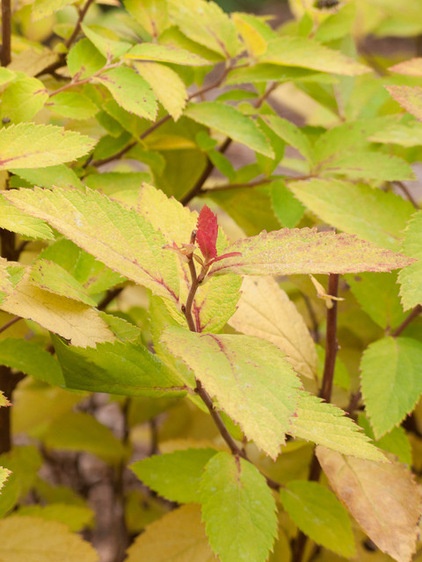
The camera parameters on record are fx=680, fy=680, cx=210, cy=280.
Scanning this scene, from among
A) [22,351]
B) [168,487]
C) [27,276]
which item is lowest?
[168,487]

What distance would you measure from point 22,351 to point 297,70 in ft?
1.39

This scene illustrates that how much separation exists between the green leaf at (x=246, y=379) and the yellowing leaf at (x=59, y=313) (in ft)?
0.24

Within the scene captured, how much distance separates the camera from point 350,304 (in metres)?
0.83

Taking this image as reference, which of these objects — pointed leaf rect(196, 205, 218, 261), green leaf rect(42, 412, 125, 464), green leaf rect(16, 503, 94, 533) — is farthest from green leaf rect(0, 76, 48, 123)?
green leaf rect(42, 412, 125, 464)

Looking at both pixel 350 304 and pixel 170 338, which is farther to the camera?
pixel 350 304

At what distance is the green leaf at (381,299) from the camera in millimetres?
680

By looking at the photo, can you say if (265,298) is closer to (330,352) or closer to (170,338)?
(330,352)

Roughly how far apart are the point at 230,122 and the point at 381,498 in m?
0.38

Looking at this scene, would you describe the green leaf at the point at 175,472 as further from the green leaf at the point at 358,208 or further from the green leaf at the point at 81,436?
the green leaf at the point at 81,436

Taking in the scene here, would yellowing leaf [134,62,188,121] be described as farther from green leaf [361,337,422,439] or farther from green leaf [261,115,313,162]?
green leaf [361,337,422,439]

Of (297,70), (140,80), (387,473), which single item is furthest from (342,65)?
(387,473)

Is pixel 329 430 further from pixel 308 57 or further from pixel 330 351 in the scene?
pixel 308 57

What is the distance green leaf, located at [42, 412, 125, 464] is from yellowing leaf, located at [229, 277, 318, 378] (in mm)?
512

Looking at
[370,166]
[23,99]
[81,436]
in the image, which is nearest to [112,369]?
[23,99]
